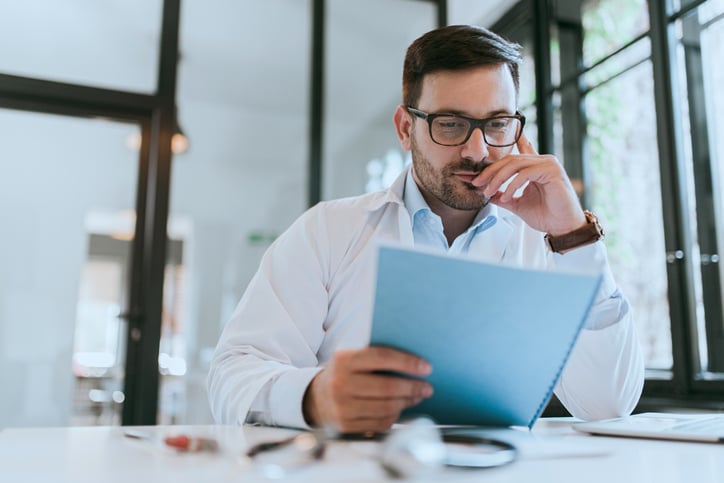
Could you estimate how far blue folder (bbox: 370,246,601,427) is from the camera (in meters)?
0.62

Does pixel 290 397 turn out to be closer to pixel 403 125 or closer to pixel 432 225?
pixel 432 225

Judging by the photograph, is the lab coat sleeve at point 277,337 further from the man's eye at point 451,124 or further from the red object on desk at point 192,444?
the man's eye at point 451,124

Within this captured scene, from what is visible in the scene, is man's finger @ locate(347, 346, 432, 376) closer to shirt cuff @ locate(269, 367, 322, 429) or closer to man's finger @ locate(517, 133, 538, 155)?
shirt cuff @ locate(269, 367, 322, 429)

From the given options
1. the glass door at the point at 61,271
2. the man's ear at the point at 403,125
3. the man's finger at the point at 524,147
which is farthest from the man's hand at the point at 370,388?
the glass door at the point at 61,271

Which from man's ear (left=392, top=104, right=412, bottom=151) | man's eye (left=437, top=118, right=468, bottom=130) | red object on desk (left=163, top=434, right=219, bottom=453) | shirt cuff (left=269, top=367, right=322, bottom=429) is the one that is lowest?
red object on desk (left=163, top=434, right=219, bottom=453)

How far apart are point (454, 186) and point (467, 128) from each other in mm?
123

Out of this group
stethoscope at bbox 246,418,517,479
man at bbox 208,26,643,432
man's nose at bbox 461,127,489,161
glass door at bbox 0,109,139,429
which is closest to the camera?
stethoscope at bbox 246,418,517,479

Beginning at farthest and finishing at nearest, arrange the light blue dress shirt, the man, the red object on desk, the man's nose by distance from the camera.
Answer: the light blue dress shirt, the man's nose, the man, the red object on desk

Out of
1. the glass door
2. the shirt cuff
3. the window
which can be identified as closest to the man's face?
the shirt cuff

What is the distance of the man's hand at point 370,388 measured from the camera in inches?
26.4

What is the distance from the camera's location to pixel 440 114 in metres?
1.33

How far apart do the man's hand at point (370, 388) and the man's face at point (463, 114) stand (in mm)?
718

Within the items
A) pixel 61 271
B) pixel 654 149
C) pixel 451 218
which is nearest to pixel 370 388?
pixel 451 218

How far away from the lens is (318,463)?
22.9 inches
